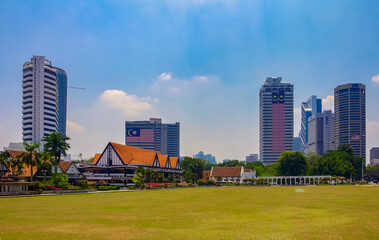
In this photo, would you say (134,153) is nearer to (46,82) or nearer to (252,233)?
(46,82)

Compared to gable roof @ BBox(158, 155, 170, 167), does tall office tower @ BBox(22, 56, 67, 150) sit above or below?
above

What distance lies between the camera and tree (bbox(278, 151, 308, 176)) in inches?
5502

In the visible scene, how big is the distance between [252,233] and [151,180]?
81.2 metres

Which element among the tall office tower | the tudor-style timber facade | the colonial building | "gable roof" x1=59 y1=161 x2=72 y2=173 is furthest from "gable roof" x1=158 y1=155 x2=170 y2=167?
the tall office tower

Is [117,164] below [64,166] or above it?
below

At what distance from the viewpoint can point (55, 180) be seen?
202ft

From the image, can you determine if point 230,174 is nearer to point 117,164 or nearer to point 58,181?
point 117,164

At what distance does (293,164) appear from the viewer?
5472 inches

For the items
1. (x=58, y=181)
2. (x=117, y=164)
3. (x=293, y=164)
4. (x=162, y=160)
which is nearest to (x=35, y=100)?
(x=162, y=160)

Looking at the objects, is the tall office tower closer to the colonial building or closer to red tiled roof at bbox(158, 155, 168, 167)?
red tiled roof at bbox(158, 155, 168, 167)

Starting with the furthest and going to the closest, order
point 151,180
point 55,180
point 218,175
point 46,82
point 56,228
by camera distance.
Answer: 1. point 46,82
2. point 218,175
3. point 151,180
4. point 55,180
5. point 56,228

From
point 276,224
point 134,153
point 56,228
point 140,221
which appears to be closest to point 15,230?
point 56,228

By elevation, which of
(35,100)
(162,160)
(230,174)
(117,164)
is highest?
(35,100)

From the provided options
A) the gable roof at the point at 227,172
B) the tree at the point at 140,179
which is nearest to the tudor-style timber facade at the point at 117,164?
the tree at the point at 140,179
